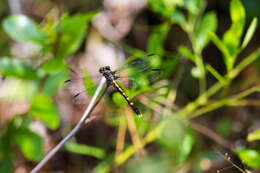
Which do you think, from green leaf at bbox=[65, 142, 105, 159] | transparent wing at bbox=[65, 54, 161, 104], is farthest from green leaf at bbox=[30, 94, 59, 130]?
green leaf at bbox=[65, 142, 105, 159]

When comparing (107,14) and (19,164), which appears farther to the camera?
(107,14)

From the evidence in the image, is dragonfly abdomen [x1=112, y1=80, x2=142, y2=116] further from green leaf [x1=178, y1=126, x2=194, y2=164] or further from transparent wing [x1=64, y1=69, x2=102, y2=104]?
green leaf [x1=178, y1=126, x2=194, y2=164]

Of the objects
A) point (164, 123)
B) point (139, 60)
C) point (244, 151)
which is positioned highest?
point (139, 60)

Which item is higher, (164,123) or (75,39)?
(75,39)

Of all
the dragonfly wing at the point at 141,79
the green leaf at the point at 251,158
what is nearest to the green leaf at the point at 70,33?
the dragonfly wing at the point at 141,79

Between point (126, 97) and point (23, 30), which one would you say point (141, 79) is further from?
point (23, 30)

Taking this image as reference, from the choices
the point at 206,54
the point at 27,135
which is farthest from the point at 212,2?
the point at 27,135

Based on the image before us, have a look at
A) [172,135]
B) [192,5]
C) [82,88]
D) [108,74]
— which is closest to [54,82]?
[82,88]

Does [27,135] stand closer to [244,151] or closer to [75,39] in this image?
[75,39]
